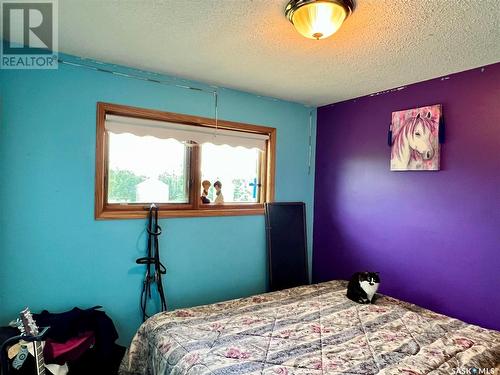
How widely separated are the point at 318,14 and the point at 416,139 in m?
1.59

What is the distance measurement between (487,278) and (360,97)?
Result: 6.15 feet

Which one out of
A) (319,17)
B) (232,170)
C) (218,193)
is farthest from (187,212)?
(319,17)

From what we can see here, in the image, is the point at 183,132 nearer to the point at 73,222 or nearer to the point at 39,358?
the point at 73,222

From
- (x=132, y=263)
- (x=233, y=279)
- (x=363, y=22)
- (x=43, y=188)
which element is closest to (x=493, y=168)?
(x=363, y=22)

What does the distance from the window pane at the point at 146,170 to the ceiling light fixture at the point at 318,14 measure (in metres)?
1.51

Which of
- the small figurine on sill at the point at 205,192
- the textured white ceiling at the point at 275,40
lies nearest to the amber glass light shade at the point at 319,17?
the textured white ceiling at the point at 275,40

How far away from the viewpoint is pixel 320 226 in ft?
11.4

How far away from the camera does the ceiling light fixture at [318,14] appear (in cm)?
145

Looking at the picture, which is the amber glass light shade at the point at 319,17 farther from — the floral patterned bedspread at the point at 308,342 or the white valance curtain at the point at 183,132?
the floral patterned bedspread at the point at 308,342

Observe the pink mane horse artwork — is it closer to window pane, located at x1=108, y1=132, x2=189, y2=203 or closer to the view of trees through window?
the view of trees through window

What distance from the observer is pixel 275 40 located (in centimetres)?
193

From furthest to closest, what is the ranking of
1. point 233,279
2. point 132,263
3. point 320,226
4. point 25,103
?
point 320,226
point 233,279
point 132,263
point 25,103

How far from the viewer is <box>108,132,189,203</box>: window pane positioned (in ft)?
8.26

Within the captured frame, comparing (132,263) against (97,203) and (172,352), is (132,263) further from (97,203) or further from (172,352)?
(172,352)
